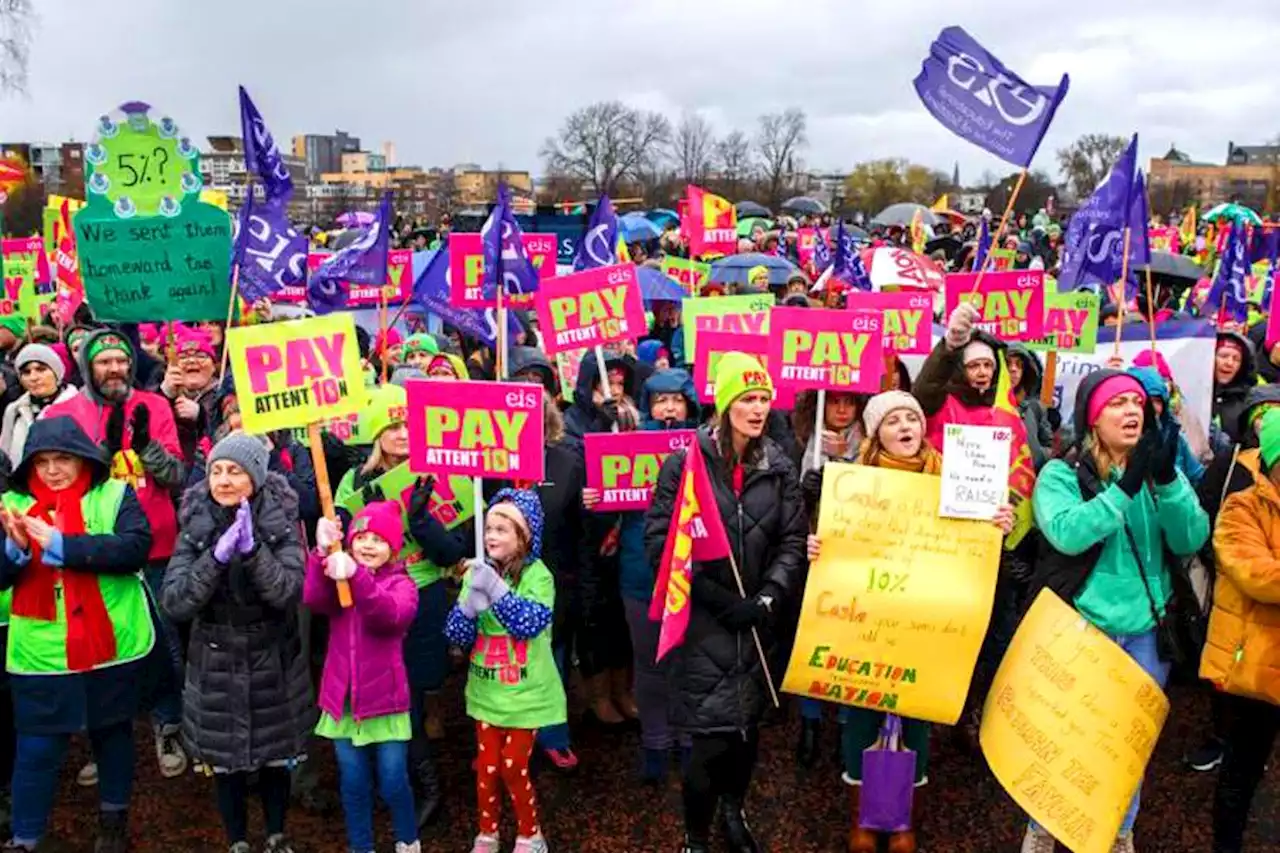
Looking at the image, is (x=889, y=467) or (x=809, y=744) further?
(x=809, y=744)

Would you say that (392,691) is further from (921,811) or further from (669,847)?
(921,811)

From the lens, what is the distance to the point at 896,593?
4113 mm

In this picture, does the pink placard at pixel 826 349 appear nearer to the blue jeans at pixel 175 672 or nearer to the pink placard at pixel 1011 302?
the pink placard at pixel 1011 302

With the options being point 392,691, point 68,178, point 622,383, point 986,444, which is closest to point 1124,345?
point 622,383

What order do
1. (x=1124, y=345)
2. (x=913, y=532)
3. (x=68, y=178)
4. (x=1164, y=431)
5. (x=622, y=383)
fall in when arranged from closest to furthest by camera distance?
1. (x=1164, y=431)
2. (x=913, y=532)
3. (x=622, y=383)
4. (x=1124, y=345)
5. (x=68, y=178)

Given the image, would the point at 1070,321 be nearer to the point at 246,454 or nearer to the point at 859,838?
the point at 859,838

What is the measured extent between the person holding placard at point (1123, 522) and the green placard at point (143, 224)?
180 inches

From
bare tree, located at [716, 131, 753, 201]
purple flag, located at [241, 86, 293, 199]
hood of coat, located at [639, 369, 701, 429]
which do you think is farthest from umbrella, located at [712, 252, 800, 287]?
bare tree, located at [716, 131, 753, 201]

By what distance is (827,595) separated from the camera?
415 centimetres

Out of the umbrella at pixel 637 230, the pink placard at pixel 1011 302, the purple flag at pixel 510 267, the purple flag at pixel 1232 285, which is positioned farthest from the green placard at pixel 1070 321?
the umbrella at pixel 637 230

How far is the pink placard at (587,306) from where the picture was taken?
633cm

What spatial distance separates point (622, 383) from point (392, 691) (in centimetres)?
294

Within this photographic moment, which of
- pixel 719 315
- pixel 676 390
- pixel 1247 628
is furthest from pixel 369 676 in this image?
pixel 719 315

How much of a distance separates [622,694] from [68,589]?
2.77m
